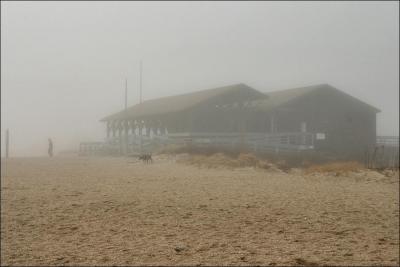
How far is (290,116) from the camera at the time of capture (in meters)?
37.3

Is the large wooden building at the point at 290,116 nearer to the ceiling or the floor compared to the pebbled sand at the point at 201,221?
nearer to the ceiling

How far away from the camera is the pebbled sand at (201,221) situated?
810cm

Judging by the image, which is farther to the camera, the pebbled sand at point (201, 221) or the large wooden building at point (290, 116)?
the large wooden building at point (290, 116)

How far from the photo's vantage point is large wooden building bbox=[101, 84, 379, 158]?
1346 inches

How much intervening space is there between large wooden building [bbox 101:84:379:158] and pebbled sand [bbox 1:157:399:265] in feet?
59.2

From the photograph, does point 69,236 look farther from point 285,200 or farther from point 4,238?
point 285,200

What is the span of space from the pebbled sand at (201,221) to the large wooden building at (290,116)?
18.0 m

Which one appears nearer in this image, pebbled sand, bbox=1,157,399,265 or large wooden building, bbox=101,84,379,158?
pebbled sand, bbox=1,157,399,265

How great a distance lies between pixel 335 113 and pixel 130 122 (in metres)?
17.8

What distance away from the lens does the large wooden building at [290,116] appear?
34.2 meters

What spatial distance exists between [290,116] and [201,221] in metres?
28.2

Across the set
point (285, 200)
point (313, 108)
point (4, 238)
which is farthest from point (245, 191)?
point (313, 108)

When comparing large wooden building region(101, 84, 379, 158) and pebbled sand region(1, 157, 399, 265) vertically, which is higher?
large wooden building region(101, 84, 379, 158)

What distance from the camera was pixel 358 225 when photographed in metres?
10.2
